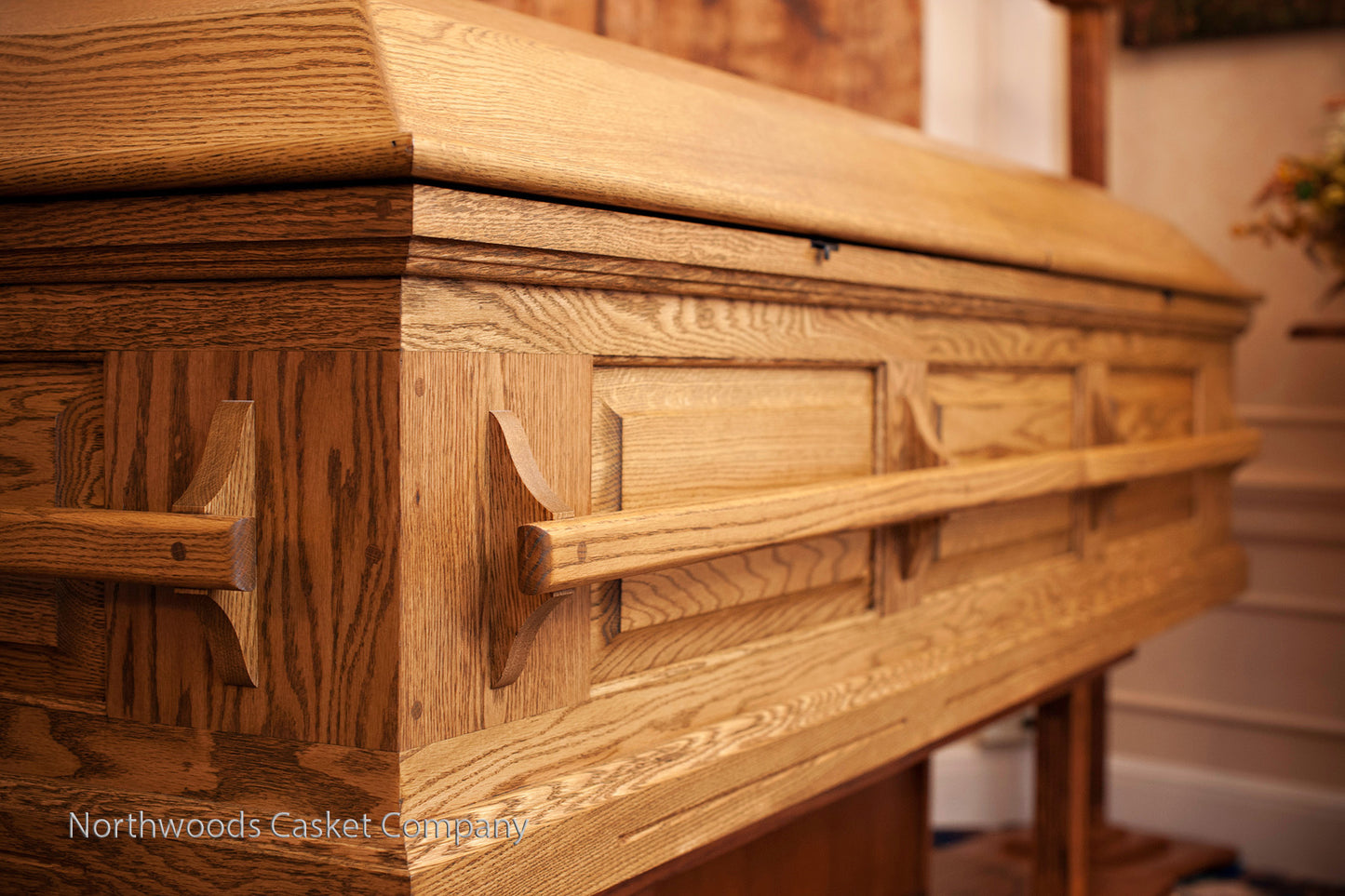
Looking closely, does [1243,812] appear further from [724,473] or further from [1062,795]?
[724,473]

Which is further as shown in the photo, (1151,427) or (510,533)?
(1151,427)

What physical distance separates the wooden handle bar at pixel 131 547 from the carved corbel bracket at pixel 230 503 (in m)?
0.01

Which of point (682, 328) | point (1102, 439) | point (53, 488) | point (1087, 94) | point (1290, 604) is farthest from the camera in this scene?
point (1290, 604)

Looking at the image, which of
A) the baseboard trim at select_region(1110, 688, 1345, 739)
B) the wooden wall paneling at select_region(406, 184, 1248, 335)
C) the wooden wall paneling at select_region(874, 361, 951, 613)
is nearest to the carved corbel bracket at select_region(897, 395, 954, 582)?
the wooden wall paneling at select_region(874, 361, 951, 613)

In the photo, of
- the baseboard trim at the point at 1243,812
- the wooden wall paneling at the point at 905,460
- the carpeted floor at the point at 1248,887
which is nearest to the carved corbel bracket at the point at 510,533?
the wooden wall paneling at the point at 905,460

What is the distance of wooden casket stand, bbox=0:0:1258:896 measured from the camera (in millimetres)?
821

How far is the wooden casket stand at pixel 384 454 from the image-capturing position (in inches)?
32.3

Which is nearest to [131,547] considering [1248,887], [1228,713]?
[1248,887]

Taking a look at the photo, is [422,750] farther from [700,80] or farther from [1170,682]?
[1170,682]

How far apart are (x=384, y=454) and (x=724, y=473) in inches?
15.4

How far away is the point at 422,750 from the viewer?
84 cm

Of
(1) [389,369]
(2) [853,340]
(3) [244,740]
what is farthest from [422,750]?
(2) [853,340]

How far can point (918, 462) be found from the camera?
4.65ft

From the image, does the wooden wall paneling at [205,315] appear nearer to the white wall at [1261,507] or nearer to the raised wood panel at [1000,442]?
the raised wood panel at [1000,442]
